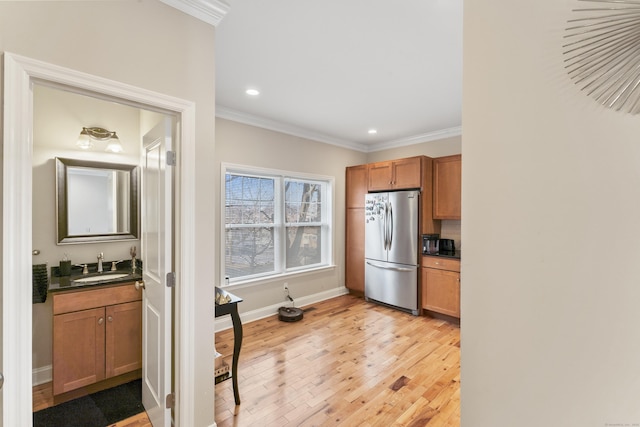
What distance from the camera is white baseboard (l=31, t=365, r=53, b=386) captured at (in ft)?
7.54

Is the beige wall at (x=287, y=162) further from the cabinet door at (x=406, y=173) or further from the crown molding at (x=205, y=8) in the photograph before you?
the crown molding at (x=205, y=8)

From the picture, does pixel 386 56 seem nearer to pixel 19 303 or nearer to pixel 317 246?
pixel 19 303

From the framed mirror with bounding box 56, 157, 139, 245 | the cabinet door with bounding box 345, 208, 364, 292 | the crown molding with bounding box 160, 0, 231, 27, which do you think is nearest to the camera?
the crown molding with bounding box 160, 0, 231, 27

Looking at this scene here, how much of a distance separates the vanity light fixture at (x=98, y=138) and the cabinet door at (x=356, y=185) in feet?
11.1

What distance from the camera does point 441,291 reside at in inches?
149

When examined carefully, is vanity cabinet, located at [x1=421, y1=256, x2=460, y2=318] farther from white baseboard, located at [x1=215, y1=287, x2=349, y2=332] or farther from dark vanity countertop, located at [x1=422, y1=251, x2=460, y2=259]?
white baseboard, located at [x1=215, y1=287, x2=349, y2=332]

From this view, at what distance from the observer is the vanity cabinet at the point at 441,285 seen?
365 centimetres

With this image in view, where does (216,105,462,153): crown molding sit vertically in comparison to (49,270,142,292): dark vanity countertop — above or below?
above

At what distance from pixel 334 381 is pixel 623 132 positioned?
99.9 inches

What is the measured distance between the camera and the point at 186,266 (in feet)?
5.30

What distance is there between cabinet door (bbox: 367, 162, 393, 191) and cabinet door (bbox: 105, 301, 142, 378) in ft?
11.6

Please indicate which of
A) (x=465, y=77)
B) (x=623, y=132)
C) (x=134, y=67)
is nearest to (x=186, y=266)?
(x=134, y=67)

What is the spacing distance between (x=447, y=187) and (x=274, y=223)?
260 cm

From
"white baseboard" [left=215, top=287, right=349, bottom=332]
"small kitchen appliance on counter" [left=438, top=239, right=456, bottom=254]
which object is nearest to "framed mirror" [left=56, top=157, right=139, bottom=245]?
"white baseboard" [left=215, top=287, right=349, bottom=332]
